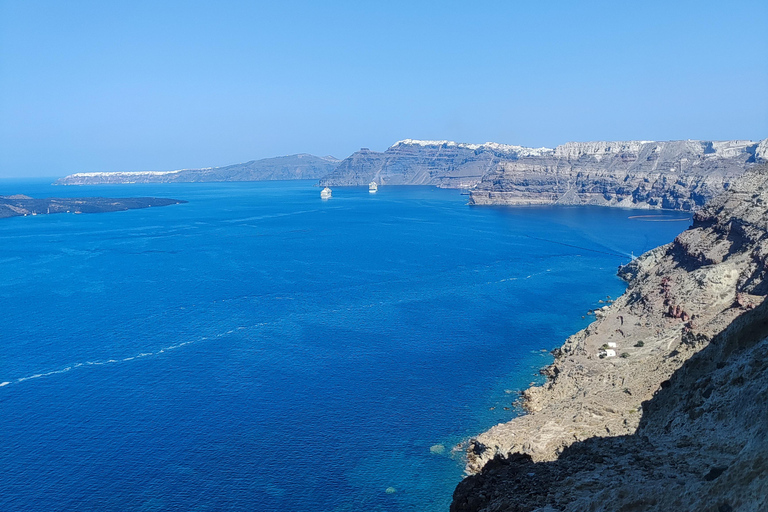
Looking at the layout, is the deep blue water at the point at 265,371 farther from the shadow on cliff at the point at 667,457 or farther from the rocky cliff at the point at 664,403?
the shadow on cliff at the point at 667,457

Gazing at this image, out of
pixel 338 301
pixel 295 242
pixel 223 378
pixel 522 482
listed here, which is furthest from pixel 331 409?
pixel 295 242

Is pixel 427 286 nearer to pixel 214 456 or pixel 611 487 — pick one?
pixel 214 456

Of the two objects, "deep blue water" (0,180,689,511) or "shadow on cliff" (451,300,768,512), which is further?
"deep blue water" (0,180,689,511)

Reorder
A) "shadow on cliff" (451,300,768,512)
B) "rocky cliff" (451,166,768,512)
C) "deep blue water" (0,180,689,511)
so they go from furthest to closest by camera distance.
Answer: "deep blue water" (0,180,689,511) < "rocky cliff" (451,166,768,512) < "shadow on cliff" (451,300,768,512)

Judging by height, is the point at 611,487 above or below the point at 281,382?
above

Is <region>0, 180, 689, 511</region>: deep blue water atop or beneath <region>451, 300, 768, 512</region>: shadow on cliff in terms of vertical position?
beneath

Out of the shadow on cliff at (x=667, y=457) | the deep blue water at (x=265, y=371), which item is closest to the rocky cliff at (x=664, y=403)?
the shadow on cliff at (x=667, y=457)

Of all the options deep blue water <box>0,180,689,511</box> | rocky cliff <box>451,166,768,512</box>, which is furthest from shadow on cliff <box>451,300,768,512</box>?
deep blue water <box>0,180,689,511</box>

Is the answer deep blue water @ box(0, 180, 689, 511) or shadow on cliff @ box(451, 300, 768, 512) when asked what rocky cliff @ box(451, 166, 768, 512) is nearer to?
shadow on cliff @ box(451, 300, 768, 512)
